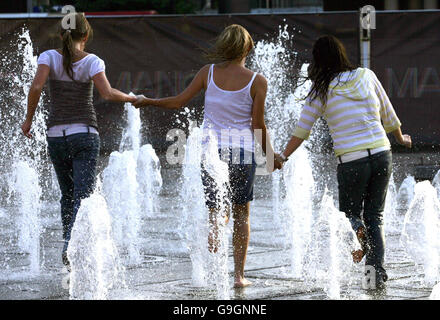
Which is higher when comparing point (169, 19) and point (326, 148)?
point (169, 19)

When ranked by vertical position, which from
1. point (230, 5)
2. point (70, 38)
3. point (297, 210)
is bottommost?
point (297, 210)

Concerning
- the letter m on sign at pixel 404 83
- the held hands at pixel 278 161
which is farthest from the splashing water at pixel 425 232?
the letter m on sign at pixel 404 83

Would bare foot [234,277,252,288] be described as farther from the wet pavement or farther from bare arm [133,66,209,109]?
bare arm [133,66,209,109]

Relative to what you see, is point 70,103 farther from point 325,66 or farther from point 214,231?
point 325,66

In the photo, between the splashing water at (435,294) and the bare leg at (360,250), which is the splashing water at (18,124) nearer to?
the bare leg at (360,250)

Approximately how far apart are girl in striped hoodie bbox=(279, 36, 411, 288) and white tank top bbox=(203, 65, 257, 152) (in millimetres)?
321

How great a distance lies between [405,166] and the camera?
1470 cm

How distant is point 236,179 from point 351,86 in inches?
36.2

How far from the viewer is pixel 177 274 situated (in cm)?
677

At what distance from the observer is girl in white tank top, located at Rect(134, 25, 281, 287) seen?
19.9 feet

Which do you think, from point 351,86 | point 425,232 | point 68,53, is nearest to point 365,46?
point 425,232

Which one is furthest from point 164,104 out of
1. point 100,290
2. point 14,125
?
point 14,125

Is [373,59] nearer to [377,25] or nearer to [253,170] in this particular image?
[377,25]
